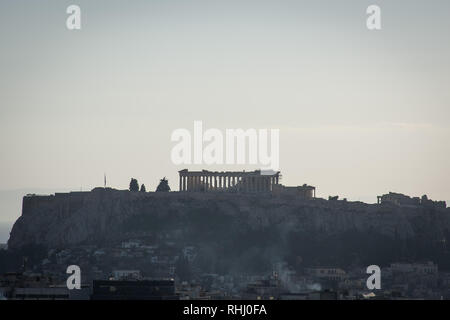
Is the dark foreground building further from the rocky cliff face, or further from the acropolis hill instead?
the rocky cliff face

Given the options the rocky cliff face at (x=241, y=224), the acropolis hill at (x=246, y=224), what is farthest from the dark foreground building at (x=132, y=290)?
the rocky cliff face at (x=241, y=224)

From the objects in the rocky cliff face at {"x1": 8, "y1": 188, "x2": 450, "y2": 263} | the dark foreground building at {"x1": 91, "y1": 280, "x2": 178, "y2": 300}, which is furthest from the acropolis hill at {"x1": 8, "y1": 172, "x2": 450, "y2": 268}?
the dark foreground building at {"x1": 91, "y1": 280, "x2": 178, "y2": 300}

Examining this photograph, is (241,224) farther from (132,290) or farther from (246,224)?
(132,290)

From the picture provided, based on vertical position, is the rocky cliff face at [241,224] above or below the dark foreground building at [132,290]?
above

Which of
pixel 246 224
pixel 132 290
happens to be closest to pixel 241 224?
pixel 246 224

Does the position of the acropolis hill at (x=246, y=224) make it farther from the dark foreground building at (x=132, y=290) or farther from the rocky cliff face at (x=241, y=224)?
the dark foreground building at (x=132, y=290)
